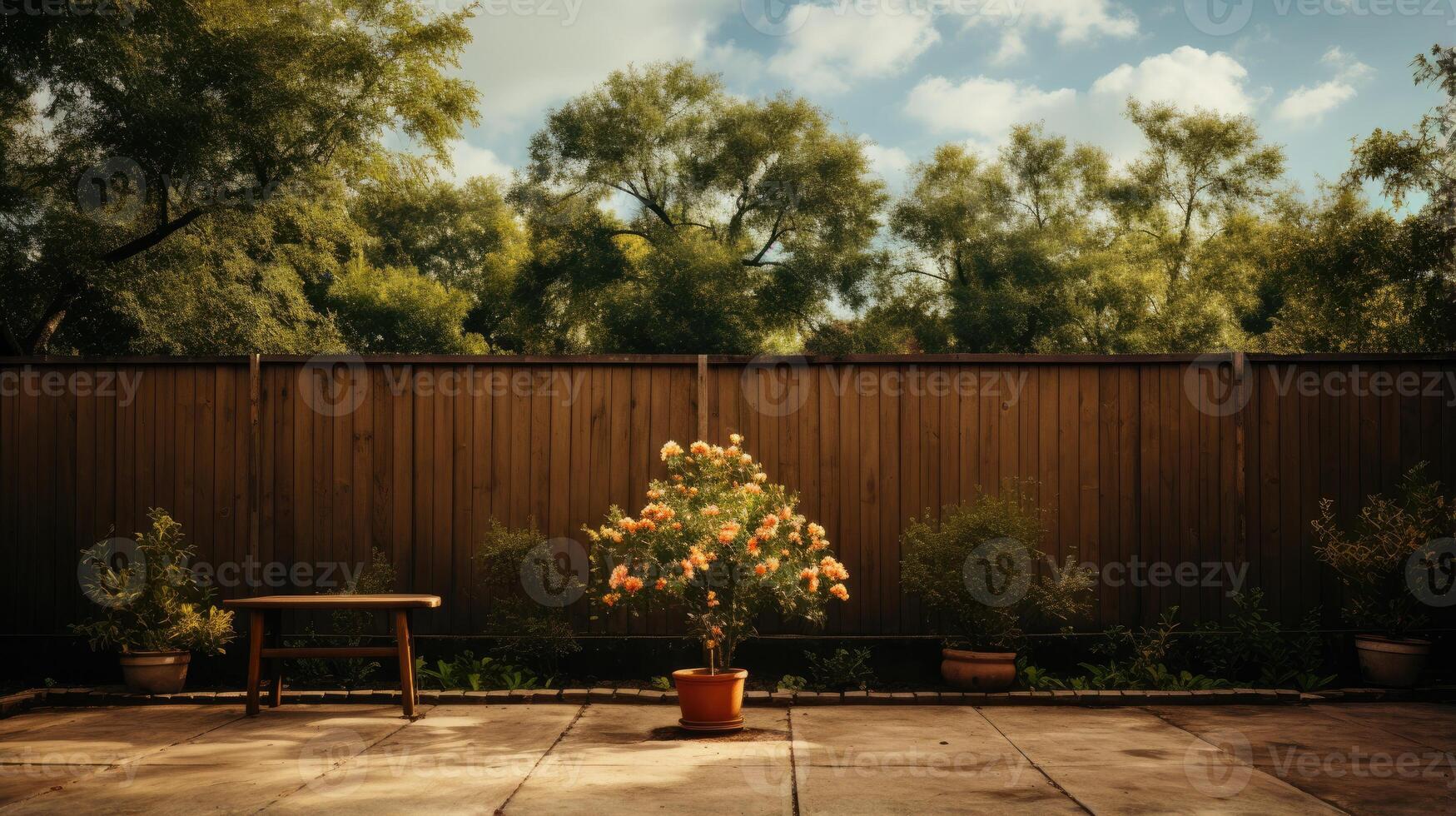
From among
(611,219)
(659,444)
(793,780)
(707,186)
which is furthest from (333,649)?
(707,186)

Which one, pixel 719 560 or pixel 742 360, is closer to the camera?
pixel 719 560

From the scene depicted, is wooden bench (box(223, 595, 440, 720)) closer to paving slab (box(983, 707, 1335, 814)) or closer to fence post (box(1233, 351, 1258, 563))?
paving slab (box(983, 707, 1335, 814))

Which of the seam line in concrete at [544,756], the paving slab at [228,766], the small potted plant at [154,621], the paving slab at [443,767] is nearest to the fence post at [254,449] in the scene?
the small potted plant at [154,621]

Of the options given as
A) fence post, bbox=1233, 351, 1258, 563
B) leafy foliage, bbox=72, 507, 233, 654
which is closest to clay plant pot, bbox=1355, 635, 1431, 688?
fence post, bbox=1233, 351, 1258, 563

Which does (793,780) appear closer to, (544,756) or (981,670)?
(544,756)

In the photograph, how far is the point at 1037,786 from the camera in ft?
13.4

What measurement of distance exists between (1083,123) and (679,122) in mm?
10031

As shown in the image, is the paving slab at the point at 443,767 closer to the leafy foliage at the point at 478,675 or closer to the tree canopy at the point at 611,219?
the leafy foliage at the point at 478,675

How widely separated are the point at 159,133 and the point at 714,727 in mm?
12464

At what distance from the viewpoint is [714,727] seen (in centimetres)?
524

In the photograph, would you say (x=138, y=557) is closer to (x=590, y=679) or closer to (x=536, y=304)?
(x=590, y=679)

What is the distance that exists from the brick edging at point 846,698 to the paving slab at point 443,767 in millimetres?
234

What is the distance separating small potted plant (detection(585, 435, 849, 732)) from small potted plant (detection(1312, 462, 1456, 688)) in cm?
313

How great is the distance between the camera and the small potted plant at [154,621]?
20.2ft
